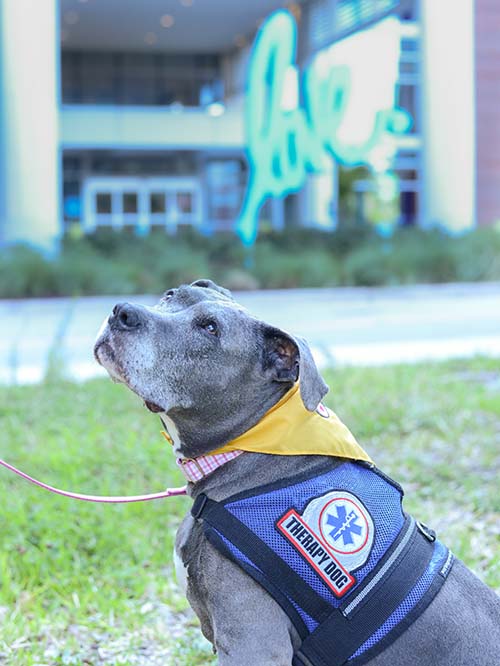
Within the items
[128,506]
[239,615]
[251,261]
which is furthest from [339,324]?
[239,615]

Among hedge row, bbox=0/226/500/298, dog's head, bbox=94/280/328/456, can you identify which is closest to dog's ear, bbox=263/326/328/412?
dog's head, bbox=94/280/328/456

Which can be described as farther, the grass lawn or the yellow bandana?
the grass lawn

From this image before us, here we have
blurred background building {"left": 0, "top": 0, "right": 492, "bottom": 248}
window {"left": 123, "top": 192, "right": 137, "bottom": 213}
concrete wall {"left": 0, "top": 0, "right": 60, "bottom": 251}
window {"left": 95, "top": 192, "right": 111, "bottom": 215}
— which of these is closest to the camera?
concrete wall {"left": 0, "top": 0, "right": 60, "bottom": 251}

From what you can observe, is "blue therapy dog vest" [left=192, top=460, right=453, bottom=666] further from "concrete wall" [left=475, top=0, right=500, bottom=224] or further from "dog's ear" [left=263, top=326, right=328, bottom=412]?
"concrete wall" [left=475, top=0, right=500, bottom=224]

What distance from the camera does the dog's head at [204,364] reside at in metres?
2.59

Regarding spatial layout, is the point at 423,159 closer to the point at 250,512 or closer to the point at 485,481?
the point at 485,481

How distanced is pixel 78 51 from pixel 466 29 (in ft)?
62.4

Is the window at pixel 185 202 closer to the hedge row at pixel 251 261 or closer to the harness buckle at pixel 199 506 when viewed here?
the hedge row at pixel 251 261

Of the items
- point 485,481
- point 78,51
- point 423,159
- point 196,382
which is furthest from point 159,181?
point 196,382

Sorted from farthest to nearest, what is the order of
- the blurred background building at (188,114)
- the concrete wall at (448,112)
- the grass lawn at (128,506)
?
1. the concrete wall at (448,112)
2. the blurred background building at (188,114)
3. the grass lawn at (128,506)

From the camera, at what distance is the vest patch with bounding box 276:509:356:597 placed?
8.08 ft

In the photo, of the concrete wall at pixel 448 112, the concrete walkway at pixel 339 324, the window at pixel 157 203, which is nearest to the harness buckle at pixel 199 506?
the concrete walkway at pixel 339 324

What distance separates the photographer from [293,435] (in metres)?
2.58

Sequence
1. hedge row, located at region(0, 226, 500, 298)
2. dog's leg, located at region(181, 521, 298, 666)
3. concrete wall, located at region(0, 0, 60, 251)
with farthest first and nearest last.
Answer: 1. concrete wall, located at region(0, 0, 60, 251)
2. hedge row, located at region(0, 226, 500, 298)
3. dog's leg, located at region(181, 521, 298, 666)
